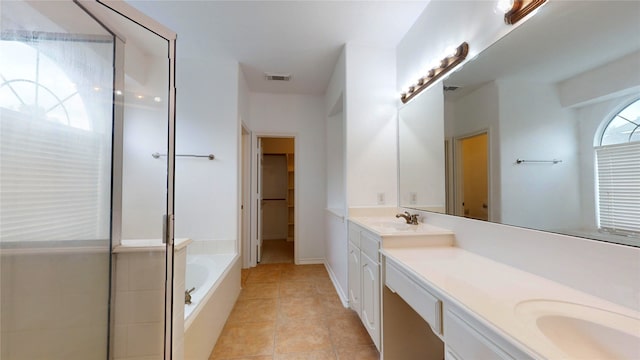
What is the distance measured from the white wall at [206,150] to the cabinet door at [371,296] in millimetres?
1597

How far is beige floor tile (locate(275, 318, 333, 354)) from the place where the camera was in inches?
69.9

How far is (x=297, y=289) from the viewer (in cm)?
275

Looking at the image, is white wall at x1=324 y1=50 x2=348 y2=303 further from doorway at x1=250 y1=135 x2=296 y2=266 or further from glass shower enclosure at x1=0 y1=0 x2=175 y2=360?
doorway at x1=250 y1=135 x2=296 y2=266

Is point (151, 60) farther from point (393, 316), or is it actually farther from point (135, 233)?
point (393, 316)

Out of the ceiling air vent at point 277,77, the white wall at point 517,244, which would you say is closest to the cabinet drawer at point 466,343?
the white wall at point 517,244

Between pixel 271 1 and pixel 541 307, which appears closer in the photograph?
pixel 541 307

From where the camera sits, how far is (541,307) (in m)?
0.77

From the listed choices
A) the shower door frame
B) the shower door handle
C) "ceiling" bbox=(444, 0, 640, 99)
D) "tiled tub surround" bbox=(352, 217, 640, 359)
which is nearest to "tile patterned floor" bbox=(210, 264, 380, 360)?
the shower door frame

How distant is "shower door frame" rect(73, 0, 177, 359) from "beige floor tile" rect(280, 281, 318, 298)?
1562mm

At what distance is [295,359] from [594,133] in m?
2.06

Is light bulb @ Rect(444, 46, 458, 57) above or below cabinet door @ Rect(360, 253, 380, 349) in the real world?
above

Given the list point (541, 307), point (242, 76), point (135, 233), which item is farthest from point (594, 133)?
point (242, 76)

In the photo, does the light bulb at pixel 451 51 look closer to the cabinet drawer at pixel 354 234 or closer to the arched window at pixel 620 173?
the arched window at pixel 620 173

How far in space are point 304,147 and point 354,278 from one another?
2.21 m
